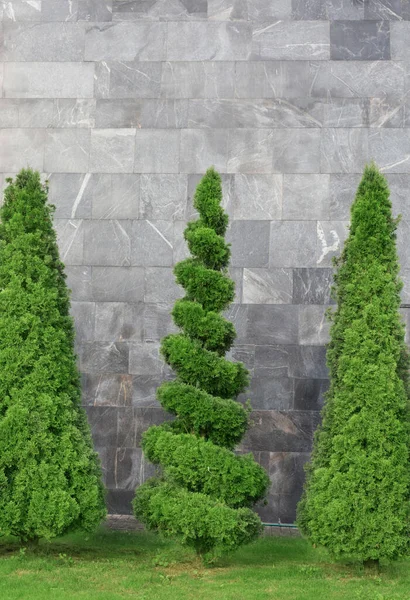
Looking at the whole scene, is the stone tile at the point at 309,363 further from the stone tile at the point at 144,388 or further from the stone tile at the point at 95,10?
the stone tile at the point at 95,10

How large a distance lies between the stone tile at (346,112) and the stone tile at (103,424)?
580 centimetres

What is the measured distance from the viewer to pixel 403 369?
32.7 ft

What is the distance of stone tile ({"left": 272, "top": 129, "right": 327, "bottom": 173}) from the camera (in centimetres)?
1276

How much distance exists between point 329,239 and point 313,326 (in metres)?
1.42

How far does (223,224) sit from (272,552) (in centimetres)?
451

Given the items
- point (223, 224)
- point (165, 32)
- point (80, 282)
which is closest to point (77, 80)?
point (165, 32)

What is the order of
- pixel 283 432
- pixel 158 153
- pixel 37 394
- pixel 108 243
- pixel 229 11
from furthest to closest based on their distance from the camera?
pixel 229 11 → pixel 158 153 → pixel 108 243 → pixel 283 432 → pixel 37 394

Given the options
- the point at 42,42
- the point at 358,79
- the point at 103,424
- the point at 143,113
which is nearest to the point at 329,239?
the point at 358,79

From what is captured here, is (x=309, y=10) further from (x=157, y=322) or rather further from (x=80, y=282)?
(x=80, y=282)

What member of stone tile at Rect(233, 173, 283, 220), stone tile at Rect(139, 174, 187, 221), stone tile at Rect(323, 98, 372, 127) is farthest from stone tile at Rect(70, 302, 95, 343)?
stone tile at Rect(323, 98, 372, 127)

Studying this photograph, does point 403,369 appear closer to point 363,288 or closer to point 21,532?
point 363,288

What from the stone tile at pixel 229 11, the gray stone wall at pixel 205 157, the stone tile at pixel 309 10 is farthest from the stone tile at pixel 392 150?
the stone tile at pixel 229 11

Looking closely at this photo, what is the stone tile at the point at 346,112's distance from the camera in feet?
42.0

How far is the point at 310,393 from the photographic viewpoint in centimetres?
1233
